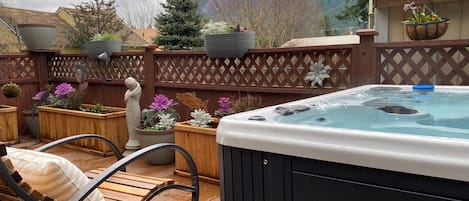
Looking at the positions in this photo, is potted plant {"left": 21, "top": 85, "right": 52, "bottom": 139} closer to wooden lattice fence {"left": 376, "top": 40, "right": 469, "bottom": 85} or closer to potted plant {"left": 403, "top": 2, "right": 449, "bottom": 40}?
wooden lattice fence {"left": 376, "top": 40, "right": 469, "bottom": 85}

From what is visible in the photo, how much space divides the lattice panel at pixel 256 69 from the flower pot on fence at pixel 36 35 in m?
2.00

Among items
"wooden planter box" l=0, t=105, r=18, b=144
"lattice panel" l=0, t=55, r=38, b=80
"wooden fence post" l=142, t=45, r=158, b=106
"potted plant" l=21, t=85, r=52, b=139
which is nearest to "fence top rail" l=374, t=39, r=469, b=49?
"wooden fence post" l=142, t=45, r=158, b=106

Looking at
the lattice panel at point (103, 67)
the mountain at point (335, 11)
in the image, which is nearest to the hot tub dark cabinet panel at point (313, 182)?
the lattice panel at point (103, 67)

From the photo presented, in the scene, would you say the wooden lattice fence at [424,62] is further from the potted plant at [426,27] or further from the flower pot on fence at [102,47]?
the flower pot on fence at [102,47]

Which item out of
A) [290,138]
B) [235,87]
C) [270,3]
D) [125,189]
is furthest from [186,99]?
[270,3]

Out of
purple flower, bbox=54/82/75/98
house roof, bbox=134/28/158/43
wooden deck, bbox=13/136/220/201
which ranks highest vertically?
house roof, bbox=134/28/158/43

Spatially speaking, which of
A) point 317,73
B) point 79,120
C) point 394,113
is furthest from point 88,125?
point 394,113

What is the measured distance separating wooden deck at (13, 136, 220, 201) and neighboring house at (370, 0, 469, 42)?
3346mm

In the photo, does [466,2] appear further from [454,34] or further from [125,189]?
[125,189]

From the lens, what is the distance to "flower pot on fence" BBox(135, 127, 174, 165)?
375 centimetres

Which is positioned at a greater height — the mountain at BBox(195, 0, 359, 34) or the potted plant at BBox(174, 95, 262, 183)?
the mountain at BBox(195, 0, 359, 34)

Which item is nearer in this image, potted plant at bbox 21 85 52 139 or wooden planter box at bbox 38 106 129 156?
wooden planter box at bbox 38 106 129 156

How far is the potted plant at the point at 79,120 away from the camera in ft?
13.8

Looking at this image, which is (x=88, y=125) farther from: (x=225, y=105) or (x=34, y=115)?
(x=225, y=105)
